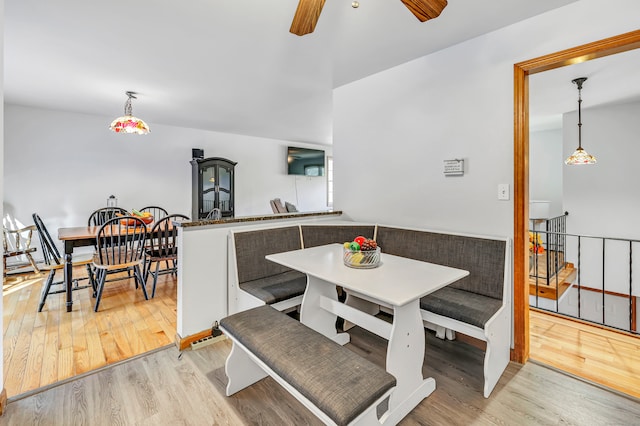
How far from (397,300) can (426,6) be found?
1326 millimetres

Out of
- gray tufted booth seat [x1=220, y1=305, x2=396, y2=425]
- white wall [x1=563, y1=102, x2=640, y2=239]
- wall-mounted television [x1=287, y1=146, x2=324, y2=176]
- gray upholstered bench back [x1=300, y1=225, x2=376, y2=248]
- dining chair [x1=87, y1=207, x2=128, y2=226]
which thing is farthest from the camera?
wall-mounted television [x1=287, y1=146, x2=324, y2=176]

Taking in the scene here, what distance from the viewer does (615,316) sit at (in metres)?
4.39

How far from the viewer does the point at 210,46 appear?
7.81ft

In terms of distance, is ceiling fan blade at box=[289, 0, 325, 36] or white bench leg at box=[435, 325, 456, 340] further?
white bench leg at box=[435, 325, 456, 340]

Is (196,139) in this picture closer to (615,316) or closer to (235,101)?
(235,101)

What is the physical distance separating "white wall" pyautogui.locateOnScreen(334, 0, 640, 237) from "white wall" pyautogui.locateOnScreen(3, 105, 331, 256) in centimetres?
351

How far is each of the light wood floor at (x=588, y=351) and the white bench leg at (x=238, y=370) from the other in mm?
1906

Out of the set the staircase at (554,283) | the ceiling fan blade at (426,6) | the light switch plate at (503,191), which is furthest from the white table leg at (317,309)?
the staircase at (554,283)

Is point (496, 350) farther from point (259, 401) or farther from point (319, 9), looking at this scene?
point (319, 9)

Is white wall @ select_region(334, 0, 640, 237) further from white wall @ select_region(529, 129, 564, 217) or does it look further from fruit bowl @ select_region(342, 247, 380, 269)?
white wall @ select_region(529, 129, 564, 217)

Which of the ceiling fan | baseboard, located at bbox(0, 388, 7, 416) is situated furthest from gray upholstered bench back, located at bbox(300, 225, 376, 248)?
baseboard, located at bbox(0, 388, 7, 416)

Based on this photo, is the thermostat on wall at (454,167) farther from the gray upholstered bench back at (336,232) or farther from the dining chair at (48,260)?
the dining chair at (48,260)

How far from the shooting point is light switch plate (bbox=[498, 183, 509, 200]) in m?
2.08

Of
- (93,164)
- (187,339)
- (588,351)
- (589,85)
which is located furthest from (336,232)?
(93,164)
